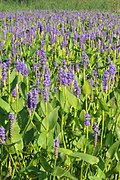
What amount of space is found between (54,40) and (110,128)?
2729mm

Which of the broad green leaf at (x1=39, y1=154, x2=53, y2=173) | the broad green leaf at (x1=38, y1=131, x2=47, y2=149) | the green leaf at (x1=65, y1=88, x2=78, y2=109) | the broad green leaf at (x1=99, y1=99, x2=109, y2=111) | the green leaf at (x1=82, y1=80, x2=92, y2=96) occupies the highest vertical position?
the green leaf at (x1=82, y1=80, x2=92, y2=96)

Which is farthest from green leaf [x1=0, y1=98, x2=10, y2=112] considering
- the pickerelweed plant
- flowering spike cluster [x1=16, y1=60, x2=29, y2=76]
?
flowering spike cluster [x1=16, y1=60, x2=29, y2=76]

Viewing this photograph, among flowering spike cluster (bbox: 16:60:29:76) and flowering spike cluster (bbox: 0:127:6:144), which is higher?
flowering spike cluster (bbox: 16:60:29:76)

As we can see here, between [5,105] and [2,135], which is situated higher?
[5,105]

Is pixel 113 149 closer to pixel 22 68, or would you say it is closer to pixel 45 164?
pixel 45 164

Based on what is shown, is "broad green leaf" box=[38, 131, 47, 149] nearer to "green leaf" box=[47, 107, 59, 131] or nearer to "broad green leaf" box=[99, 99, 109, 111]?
"green leaf" box=[47, 107, 59, 131]


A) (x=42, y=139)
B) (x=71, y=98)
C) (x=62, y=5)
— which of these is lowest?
(x=42, y=139)

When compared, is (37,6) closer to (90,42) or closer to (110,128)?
(90,42)

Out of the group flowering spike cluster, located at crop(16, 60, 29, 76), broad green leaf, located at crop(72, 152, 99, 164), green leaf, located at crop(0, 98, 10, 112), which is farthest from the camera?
flowering spike cluster, located at crop(16, 60, 29, 76)

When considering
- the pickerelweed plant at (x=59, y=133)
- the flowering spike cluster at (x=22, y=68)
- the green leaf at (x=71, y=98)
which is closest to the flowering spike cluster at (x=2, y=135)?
the pickerelweed plant at (x=59, y=133)

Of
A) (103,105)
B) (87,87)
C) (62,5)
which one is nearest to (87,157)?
(103,105)

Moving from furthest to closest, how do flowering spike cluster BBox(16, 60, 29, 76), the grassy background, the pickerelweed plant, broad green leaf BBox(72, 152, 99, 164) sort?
the grassy background → flowering spike cluster BBox(16, 60, 29, 76) → the pickerelweed plant → broad green leaf BBox(72, 152, 99, 164)

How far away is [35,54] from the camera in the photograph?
436 centimetres

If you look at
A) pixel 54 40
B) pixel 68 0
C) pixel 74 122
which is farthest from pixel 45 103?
pixel 68 0
